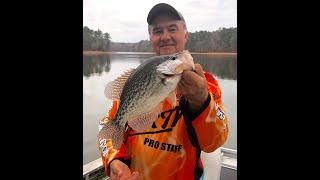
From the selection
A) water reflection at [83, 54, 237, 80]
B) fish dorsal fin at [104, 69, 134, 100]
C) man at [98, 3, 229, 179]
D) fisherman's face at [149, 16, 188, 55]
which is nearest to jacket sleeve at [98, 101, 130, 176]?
man at [98, 3, 229, 179]

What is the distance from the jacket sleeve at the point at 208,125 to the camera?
0.96m

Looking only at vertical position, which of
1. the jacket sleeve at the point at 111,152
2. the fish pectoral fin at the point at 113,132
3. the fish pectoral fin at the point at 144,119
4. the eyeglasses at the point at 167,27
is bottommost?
the jacket sleeve at the point at 111,152

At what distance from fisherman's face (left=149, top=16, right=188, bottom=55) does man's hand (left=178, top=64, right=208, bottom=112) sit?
0.29 metres

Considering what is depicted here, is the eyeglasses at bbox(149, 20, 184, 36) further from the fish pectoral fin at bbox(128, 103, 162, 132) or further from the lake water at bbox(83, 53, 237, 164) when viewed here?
the lake water at bbox(83, 53, 237, 164)

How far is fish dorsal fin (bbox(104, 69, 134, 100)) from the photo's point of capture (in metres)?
0.98

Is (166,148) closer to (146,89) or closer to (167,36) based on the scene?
(146,89)

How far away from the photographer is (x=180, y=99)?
1.08 m

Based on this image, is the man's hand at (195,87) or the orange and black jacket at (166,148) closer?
the man's hand at (195,87)

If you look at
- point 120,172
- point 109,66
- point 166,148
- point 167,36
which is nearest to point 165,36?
point 167,36

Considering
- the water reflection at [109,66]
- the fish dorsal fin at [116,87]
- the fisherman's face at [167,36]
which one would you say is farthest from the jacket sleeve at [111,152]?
the water reflection at [109,66]

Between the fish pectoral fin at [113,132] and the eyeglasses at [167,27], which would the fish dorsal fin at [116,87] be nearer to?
the fish pectoral fin at [113,132]

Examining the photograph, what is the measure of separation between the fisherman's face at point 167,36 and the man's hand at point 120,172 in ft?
1.54
